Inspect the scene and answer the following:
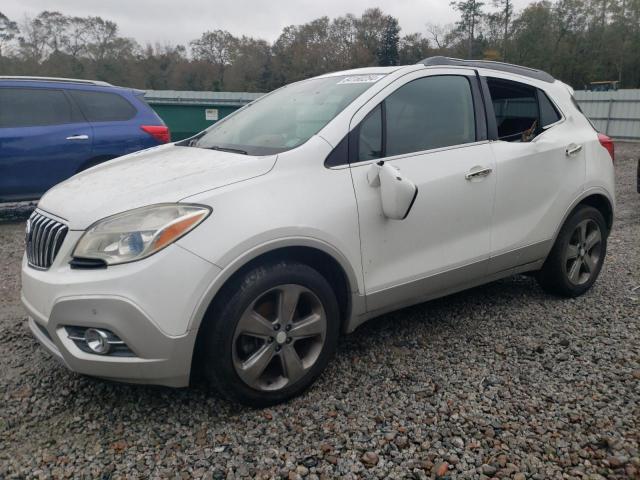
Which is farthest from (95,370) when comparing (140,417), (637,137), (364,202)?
(637,137)

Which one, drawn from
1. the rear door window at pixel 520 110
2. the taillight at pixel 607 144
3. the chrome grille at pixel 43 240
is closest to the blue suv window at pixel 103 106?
the chrome grille at pixel 43 240

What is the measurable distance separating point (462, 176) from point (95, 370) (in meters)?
2.24

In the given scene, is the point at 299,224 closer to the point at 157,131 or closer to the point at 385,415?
the point at 385,415

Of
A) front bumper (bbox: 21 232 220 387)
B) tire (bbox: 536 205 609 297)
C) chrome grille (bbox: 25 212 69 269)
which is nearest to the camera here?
front bumper (bbox: 21 232 220 387)

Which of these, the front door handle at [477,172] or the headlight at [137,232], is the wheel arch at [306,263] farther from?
the front door handle at [477,172]

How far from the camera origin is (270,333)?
8.27 ft

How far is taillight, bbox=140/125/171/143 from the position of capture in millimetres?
6938

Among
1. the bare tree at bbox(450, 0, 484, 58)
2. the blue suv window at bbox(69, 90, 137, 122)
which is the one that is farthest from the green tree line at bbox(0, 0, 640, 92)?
the blue suv window at bbox(69, 90, 137, 122)

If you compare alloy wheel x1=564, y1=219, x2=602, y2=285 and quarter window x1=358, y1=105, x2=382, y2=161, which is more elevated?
quarter window x1=358, y1=105, x2=382, y2=161

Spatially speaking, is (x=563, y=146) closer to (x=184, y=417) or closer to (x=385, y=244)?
(x=385, y=244)

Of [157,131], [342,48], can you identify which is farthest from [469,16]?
[157,131]

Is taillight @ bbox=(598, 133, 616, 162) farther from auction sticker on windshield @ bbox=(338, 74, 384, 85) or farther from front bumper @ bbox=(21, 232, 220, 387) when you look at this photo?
front bumper @ bbox=(21, 232, 220, 387)

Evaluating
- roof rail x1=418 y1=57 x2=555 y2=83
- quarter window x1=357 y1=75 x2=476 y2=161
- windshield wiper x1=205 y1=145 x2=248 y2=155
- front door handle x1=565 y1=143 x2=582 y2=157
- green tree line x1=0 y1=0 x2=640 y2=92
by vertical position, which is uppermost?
green tree line x1=0 y1=0 x2=640 y2=92

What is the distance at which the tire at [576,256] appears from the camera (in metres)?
3.89
